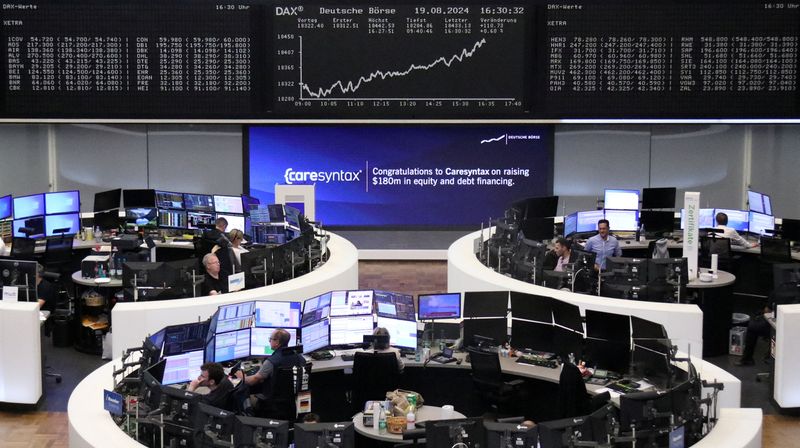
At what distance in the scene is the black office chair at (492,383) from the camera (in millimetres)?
9266

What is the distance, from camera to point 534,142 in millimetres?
16312

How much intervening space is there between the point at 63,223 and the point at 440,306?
6435 millimetres

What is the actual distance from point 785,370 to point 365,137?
7.65 m

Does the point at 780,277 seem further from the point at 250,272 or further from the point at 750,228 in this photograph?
the point at 250,272

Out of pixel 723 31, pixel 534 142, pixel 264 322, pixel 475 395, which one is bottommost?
pixel 475 395

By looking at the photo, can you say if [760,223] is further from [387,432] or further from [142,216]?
[142,216]

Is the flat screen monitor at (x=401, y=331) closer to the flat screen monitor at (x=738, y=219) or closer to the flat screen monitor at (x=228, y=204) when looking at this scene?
the flat screen monitor at (x=228, y=204)

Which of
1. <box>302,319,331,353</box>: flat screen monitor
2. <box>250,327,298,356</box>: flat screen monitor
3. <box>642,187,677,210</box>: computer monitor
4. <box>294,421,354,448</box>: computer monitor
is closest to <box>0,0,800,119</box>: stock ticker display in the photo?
<box>642,187,677,210</box>: computer monitor

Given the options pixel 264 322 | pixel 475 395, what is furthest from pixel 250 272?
pixel 475 395

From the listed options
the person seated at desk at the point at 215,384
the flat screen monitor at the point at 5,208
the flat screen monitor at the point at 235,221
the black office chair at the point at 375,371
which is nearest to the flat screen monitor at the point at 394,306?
the black office chair at the point at 375,371

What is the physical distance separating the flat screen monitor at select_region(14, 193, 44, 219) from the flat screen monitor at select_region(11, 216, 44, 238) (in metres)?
0.07

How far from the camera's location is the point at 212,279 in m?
11.4

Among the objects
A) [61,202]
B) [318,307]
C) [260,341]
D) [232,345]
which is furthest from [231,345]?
[61,202]

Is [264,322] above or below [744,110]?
below
